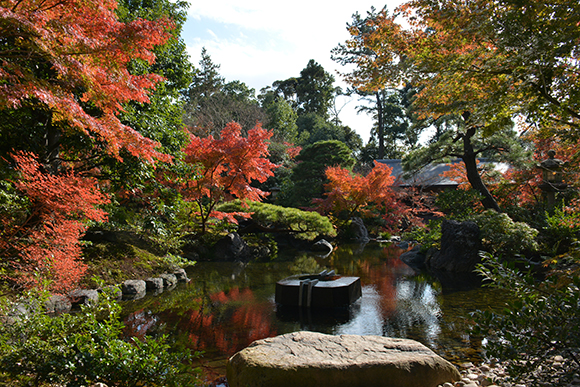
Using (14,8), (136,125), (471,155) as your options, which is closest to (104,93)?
(14,8)

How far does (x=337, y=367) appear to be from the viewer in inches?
109

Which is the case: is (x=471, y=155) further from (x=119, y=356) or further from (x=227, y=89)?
(x=227, y=89)

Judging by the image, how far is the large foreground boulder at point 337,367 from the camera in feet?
8.93

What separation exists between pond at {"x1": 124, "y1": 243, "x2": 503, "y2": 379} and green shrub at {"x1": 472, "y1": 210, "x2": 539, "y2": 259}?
1715 mm

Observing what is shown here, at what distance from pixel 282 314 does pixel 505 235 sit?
18.3ft

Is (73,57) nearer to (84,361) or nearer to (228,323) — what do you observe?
(84,361)

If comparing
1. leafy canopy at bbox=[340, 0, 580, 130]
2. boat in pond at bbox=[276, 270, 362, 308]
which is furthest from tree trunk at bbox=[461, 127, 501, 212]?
boat in pond at bbox=[276, 270, 362, 308]

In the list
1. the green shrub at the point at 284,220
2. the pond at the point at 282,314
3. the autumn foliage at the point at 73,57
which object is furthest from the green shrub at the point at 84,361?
the green shrub at the point at 284,220

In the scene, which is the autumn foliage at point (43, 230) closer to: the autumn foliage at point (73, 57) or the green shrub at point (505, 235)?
the autumn foliage at point (73, 57)

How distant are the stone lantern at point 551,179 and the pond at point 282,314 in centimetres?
411

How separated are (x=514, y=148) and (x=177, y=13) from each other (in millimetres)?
9873

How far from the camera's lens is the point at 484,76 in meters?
4.33

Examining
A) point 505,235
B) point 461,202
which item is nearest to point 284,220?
point 461,202

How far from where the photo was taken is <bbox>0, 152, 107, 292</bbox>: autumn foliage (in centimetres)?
374
